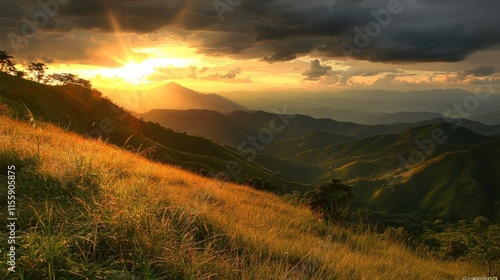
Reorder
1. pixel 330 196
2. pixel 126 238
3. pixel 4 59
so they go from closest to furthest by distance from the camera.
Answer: pixel 126 238 → pixel 330 196 → pixel 4 59

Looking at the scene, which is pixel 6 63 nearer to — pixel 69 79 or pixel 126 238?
pixel 69 79

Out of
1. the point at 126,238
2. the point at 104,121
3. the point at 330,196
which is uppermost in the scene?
the point at 126,238

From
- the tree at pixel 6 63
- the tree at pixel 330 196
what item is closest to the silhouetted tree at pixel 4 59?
the tree at pixel 6 63

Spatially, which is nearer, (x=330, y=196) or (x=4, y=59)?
(x=330, y=196)

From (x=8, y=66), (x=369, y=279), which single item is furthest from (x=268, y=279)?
(x=8, y=66)

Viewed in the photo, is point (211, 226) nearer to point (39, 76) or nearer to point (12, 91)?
point (12, 91)

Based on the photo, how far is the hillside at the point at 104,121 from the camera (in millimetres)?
77062

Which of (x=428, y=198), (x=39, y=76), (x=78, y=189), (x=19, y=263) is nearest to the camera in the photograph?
(x=19, y=263)

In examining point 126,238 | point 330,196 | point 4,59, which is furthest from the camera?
point 4,59

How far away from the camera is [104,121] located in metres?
112

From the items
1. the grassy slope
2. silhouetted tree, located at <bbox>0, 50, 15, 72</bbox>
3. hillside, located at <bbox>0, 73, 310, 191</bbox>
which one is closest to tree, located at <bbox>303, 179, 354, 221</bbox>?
the grassy slope

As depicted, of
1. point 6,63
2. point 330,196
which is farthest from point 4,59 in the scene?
point 330,196

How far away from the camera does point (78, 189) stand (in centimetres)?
552

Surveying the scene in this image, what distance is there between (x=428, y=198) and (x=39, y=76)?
21264 cm
